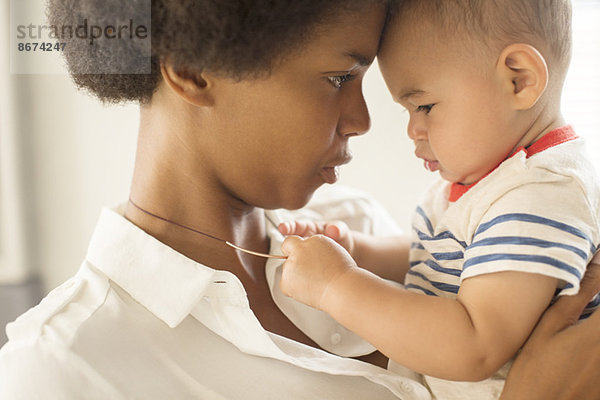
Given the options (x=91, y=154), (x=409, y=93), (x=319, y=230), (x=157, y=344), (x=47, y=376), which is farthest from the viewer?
(x=91, y=154)

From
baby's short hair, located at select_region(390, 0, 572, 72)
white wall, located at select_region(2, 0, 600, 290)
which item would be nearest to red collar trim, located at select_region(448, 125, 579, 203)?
baby's short hair, located at select_region(390, 0, 572, 72)

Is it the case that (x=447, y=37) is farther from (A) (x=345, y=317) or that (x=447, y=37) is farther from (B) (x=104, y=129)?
(B) (x=104, y=129)

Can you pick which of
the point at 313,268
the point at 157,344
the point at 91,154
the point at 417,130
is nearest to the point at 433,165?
the point at 417,130

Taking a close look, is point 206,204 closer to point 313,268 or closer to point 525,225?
point 313,268

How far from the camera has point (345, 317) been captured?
0.88 metres

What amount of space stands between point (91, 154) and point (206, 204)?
4.24 feet

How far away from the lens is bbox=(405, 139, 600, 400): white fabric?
0.81m

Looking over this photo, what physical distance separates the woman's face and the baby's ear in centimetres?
20

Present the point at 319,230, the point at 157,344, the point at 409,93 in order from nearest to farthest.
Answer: the point at 157,344
the point at 409,93
the point at 319,230

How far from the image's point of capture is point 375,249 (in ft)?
4.25

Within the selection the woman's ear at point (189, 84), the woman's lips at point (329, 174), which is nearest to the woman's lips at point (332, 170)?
the woman's lips at point (329, 174)

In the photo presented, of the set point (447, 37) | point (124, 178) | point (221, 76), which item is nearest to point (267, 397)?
point (221, 76)

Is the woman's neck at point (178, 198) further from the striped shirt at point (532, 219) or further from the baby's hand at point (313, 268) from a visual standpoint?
the striped shirt at point (532, 219)

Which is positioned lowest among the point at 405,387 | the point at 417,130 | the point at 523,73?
the point at 405,387
